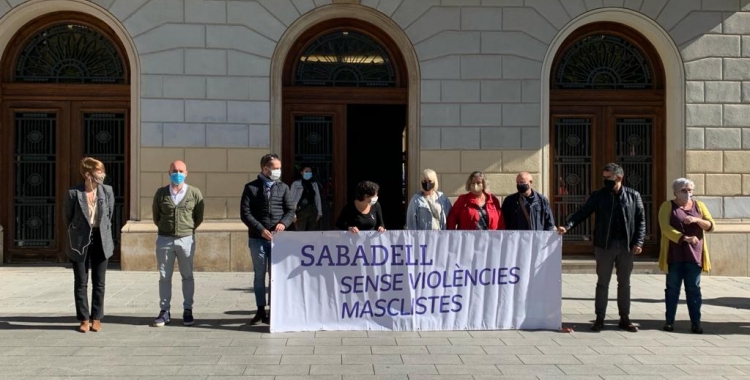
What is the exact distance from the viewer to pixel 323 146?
14062 millimetres

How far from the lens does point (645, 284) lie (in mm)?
12727

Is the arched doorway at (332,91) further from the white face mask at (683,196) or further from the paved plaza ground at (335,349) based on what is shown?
the white face mask at (683,196)

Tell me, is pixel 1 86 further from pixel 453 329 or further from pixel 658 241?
pixel 658 241

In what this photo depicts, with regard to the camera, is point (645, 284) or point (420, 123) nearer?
point (645, 284)

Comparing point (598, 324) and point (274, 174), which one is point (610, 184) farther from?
point (274, 174)

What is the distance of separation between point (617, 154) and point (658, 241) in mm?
1777

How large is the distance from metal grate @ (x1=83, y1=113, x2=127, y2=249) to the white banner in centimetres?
618

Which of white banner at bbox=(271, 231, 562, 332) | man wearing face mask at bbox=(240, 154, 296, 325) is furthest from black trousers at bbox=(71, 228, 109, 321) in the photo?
white banner at bbox=(271, 231, 562, 332)

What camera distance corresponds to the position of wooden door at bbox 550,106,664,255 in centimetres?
1416

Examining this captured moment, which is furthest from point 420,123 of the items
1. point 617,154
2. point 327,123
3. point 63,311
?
point 63,311

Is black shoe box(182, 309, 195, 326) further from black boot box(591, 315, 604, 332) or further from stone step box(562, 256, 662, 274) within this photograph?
stone step box(562, 256, 662, 274)

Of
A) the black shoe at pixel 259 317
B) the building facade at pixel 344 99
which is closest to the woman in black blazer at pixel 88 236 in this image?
the black shoe at pixel 259 317

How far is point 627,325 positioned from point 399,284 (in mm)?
2683

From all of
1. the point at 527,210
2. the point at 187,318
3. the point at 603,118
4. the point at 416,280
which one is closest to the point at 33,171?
the point at 187,318
